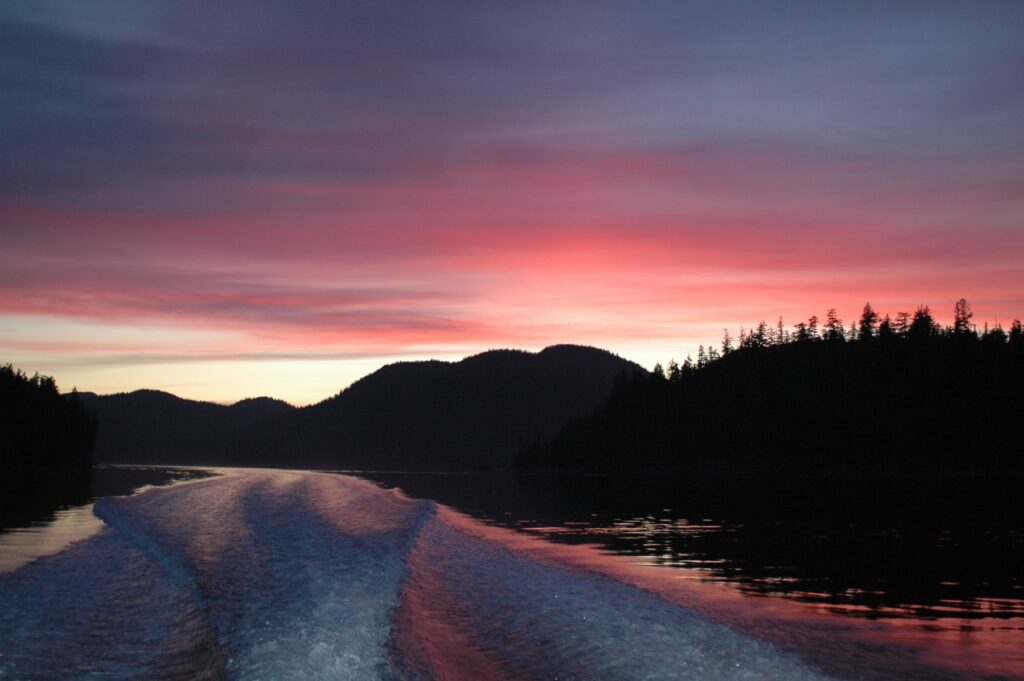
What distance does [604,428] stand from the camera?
187m

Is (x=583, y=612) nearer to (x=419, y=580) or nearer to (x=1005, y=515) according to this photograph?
(x=419, y=580)

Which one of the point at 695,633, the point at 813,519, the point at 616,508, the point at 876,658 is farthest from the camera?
the point at 616,508

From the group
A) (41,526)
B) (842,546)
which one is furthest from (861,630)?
(41,526)

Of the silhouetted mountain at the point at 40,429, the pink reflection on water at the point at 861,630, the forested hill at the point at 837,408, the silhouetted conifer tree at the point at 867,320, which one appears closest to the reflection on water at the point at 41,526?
the pink reflection on water at the point at 861,630

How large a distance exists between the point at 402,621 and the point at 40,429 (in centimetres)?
16490

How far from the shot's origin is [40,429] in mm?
160375

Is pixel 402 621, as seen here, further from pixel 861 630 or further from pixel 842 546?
pixel 842 546

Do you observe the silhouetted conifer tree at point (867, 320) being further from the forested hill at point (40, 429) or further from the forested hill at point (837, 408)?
the forested hill at point (40, 429)

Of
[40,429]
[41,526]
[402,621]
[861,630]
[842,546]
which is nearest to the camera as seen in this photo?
[861,630]

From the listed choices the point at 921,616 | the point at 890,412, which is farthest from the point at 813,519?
the point at 890,412

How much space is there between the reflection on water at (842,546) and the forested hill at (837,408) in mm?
78250

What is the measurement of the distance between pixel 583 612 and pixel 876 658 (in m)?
6.78

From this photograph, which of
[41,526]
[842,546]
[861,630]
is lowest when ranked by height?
[41,526]

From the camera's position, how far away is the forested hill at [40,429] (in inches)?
5615
